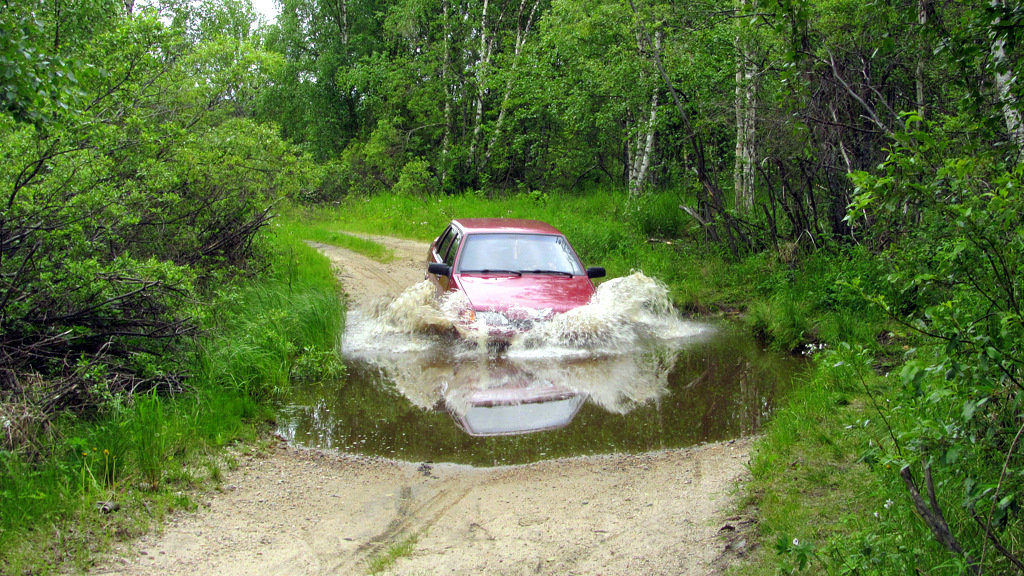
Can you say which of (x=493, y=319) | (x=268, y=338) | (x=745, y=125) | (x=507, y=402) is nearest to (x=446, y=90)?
(x=745, y=125)

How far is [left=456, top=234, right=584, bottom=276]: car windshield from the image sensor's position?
1023 cm

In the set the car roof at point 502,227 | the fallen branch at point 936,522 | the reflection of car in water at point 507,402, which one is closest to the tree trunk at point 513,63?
the car roof at point 502,227

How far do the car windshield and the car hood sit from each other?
0.20 m

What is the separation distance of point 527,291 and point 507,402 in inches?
91.3

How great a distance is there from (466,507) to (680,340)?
230 inches

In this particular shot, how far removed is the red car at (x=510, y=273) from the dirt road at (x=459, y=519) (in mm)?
3225

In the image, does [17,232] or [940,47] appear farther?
[17,232]

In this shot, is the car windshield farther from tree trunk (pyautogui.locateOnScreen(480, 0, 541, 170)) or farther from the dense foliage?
tree trunk (pyautogui.locateOnScreen(480, 0, 541, 170))

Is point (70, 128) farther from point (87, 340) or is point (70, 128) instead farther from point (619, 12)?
point (619, 12)

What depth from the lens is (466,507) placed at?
5.29m

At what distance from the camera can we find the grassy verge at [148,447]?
4.53 metres

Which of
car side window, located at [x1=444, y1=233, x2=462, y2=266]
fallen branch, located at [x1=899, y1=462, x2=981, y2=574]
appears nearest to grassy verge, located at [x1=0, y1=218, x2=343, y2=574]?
car side window, located at [x1=444, y1=233, x2=462, y2=266]

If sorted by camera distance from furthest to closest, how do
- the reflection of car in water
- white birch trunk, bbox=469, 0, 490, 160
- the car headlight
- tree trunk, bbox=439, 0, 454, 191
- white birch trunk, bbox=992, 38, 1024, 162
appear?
tree trunk, bbox=439, 0, 454, 191, white birch trunk, bbox=469, 0, 490, 160, the car headlight, the reflection of car in water, white birch trunk, bbox=992, 38, 1024, 162

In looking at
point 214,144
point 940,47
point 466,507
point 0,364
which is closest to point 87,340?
point 0,364
